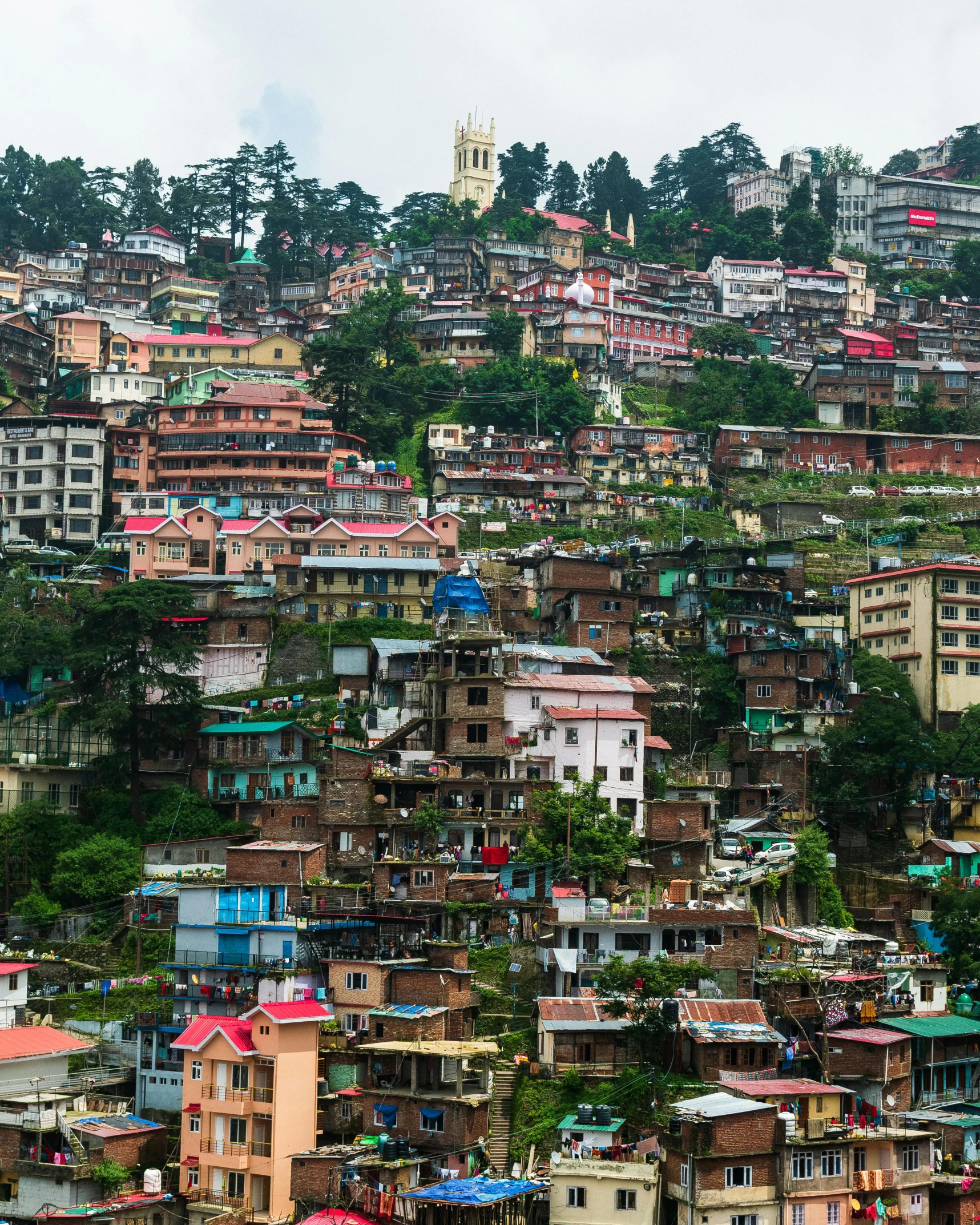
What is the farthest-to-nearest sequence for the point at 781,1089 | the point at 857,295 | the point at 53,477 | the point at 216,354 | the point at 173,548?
the point at 857,295
the point at 216,354
the point at 53,477
the point at 173,548
the point at 781,1089

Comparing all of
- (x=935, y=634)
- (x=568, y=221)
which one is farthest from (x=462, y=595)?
(x=568, y=221)

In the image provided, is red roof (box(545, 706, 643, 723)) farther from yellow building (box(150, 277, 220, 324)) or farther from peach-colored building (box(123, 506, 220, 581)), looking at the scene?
yellow building (box(150, 277, 220, 324))

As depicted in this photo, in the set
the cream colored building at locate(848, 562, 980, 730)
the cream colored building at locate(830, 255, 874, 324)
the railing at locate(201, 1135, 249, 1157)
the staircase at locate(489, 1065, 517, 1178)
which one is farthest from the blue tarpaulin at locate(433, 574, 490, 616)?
the cream colored building at locate(830, 255, 874, 324)

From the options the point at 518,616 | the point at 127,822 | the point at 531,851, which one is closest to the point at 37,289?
the point at 518,616

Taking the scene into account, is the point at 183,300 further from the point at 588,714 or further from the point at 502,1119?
the point at 502,1119

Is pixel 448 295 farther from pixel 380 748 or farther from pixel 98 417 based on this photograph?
Answer: pixel 380 748

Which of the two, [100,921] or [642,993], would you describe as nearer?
[642,993]
